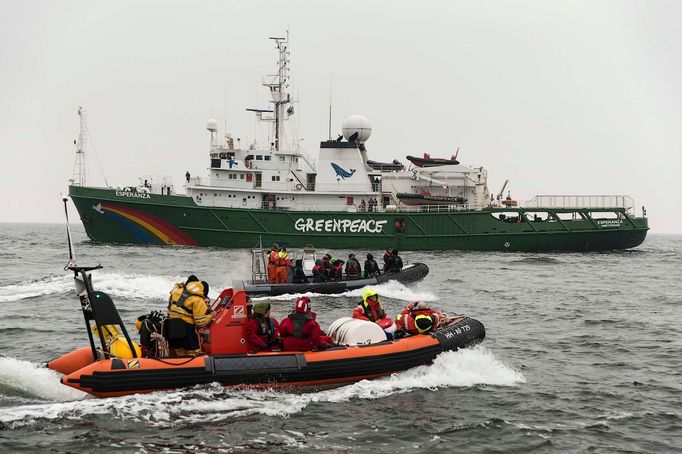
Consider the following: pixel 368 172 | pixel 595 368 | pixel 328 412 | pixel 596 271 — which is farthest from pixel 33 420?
pixel 368 172

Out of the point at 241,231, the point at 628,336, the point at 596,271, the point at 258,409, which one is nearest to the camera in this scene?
the point at 258,409

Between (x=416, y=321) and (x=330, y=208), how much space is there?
33.0 m

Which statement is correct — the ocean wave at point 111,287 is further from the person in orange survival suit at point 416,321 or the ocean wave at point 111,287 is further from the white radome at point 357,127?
the white radome at point 357,127

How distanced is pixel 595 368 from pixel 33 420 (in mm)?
10271

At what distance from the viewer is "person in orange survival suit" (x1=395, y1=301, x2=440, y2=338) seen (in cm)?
1333

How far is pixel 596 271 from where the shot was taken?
35125 millimetres

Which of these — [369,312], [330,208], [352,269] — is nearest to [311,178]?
[330,208]

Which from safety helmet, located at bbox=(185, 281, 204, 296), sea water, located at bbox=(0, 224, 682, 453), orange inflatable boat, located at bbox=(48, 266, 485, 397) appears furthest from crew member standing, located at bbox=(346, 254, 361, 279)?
safety helmet, located at bbox=(185, 281, 204, 296)

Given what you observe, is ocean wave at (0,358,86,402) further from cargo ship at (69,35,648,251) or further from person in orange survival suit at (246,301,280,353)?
cargo ship at (69,35,648,251)

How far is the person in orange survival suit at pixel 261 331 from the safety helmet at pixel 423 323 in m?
2.66

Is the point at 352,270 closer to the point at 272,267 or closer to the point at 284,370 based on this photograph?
the point at 272,267

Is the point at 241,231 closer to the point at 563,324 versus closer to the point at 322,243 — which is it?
the point at 322,243

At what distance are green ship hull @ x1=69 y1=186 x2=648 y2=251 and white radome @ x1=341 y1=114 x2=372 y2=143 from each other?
6.37 metres

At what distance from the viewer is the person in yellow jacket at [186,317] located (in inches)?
457
